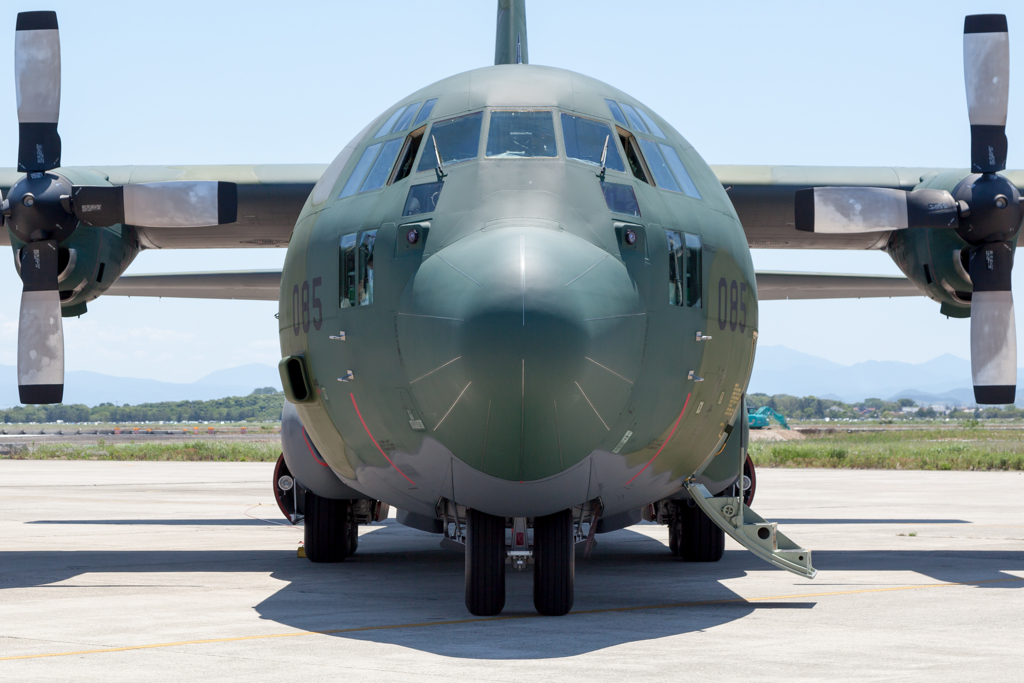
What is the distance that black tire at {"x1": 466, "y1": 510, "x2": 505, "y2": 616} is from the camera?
7020 millimetres

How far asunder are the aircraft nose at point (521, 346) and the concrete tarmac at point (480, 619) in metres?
1.23

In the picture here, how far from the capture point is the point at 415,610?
7887mm

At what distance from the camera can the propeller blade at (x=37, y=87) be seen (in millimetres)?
10688

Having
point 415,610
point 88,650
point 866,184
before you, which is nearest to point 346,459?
point 415,610

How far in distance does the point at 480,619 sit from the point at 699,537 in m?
4.66

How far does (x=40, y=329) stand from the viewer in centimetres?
1028

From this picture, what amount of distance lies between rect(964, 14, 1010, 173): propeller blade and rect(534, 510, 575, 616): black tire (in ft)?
21.6

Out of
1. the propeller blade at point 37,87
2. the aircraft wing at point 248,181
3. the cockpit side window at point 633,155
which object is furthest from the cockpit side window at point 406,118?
the propeller blade at point 37,87

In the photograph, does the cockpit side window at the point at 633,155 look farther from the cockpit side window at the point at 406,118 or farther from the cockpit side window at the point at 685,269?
the cockpit side window at the point at 406,118

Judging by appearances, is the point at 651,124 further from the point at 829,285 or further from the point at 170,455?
the point at 170,455

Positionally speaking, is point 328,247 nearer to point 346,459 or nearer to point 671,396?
point 346,459

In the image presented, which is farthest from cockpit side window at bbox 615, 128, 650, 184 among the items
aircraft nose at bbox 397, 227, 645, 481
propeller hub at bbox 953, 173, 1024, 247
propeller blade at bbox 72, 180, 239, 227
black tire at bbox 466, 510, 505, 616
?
propeller hub at bbox 953, 173, 1024, 247

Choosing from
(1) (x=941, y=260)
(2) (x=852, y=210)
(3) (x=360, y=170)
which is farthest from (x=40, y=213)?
(1) (x=941, y=260)

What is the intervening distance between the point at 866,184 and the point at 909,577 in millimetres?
4606
